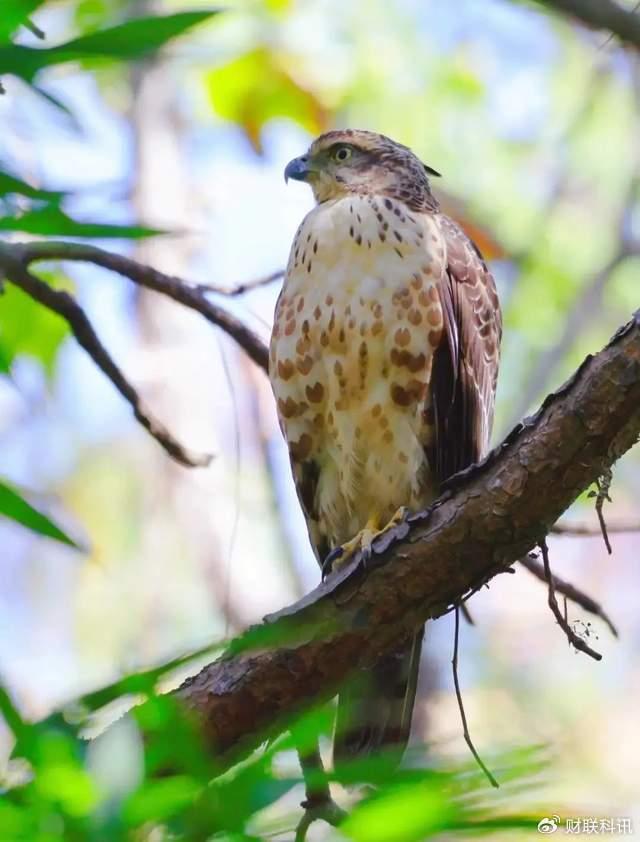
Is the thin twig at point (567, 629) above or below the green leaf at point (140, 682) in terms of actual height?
above

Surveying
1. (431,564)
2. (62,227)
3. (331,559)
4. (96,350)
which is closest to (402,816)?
(62,227)

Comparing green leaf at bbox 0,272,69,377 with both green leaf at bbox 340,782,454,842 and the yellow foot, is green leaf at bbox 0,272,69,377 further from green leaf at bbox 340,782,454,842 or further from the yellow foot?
green leaf at bbox 340,782,454,842

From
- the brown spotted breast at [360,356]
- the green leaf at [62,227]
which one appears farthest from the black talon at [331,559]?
the green leaf at [62,227]

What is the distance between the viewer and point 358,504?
441 centimetres

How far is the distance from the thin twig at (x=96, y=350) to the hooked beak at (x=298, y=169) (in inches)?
47.4

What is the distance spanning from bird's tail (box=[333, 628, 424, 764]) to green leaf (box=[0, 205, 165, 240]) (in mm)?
2521

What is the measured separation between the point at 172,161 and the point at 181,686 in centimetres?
606

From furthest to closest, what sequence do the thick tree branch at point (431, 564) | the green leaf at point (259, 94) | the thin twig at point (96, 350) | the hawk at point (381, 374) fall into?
the green leaf at point (259, 94) < the hawk at point (381, 374) < the thin twig at point (96, 350) < the thick tree branch at point (431, 564)

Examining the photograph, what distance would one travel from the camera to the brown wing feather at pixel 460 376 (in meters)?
4.23

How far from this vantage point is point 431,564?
3.11 metres

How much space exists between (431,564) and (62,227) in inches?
62.2

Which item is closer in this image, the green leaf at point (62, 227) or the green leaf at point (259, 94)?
the green leaf at point (62, 227)

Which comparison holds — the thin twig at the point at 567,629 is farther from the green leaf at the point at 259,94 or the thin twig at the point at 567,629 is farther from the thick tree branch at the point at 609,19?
the green leaf at the point at 259,94

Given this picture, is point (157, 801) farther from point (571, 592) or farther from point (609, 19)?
point (571, 592)
